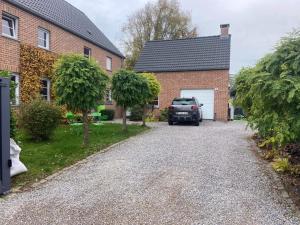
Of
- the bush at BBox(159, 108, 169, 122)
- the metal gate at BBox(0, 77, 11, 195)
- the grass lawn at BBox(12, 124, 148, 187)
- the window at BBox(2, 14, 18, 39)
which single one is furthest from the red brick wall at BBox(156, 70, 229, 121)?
the metal gate at BBox(0, 77, 11, 195)

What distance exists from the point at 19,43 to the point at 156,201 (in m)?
11.9

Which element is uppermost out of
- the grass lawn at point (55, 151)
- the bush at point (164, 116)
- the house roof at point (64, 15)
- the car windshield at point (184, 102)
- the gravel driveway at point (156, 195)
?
the house roof at point (64, 15)

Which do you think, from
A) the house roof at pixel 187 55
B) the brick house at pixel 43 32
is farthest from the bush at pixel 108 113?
the house roof at pixel 187 55

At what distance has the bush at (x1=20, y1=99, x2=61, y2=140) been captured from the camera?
9875 millimetres

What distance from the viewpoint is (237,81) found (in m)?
11.3

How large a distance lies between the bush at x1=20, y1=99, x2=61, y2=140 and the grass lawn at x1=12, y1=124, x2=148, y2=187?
35cm

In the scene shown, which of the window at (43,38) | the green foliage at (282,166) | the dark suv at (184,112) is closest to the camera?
the green foliage at (282,166)

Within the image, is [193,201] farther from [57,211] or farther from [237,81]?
[237,81]

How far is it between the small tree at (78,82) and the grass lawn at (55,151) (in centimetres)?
121

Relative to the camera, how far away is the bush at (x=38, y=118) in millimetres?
9875

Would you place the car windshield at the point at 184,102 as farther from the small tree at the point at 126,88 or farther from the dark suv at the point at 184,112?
the small tree at the point at 126,88

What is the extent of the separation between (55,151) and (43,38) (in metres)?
9.53

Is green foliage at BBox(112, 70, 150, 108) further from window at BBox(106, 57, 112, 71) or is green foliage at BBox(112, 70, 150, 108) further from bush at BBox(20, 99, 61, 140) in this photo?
window at BBox(106, 57, 112, 71)

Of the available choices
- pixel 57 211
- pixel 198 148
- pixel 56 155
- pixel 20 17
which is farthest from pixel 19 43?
pixel 57 211
